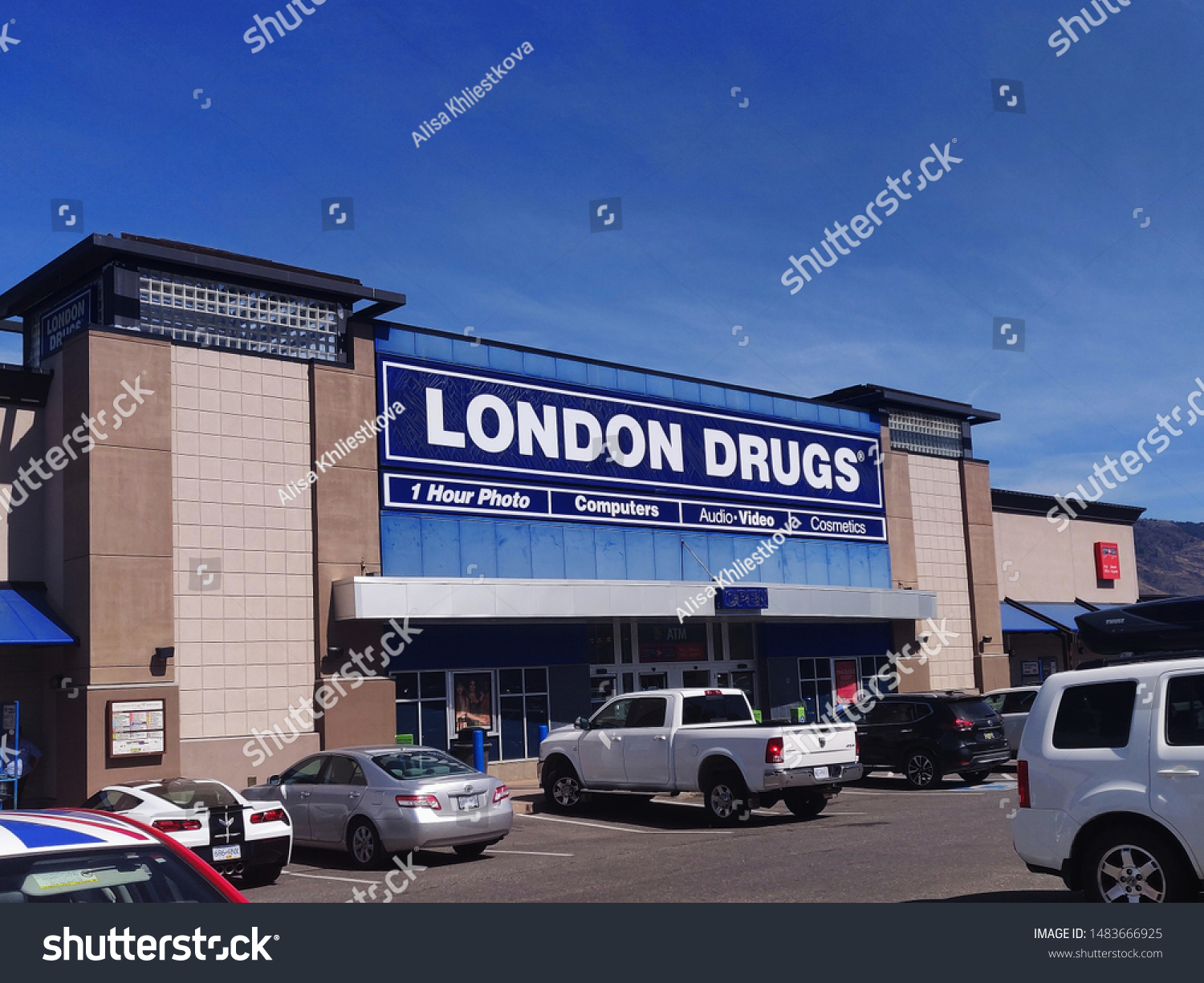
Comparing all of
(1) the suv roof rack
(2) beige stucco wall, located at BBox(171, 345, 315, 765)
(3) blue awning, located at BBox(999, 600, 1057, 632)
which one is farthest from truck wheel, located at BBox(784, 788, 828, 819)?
(3) blue awning, located at BBox(999, 600, 1057, 632)

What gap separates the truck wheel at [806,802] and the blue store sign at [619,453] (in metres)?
9.78

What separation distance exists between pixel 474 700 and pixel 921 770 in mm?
9000

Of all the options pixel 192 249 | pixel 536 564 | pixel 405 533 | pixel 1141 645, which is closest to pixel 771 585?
pixel 536 564

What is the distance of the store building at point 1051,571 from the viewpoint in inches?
1484

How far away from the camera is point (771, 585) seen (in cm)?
2819

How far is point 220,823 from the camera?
12.8 meters

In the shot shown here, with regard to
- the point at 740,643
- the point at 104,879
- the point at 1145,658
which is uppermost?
the point at 740,643

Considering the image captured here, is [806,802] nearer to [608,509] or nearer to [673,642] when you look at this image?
[608,509]

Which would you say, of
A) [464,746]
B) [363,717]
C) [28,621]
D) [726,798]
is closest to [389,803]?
[726,798]

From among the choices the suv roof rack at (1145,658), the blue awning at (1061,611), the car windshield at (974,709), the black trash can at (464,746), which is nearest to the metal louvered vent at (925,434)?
the blue awning at (1061,611)

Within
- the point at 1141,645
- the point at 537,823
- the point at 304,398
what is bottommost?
the point at 537,823

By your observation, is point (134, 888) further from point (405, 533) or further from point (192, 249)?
point (192, 249)

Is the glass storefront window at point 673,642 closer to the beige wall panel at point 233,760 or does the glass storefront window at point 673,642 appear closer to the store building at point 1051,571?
the beige wall panel at point 233,760

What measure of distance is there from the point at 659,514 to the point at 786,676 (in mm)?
→ 6132
